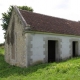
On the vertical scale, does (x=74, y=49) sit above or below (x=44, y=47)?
below

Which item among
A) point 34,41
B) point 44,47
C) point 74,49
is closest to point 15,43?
point 34,41

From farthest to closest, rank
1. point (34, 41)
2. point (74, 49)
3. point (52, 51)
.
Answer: point (74, 49) → point (52, 51) → point (34, 41)

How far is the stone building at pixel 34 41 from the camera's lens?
12.7 metres

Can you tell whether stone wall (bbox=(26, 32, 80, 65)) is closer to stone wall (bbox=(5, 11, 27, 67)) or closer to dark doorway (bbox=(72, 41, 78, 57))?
stone wall (bbox=(5, 11, 27, 67))

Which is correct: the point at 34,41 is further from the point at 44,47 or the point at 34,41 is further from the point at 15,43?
the point at 15,43

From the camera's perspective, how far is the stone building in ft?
41.8

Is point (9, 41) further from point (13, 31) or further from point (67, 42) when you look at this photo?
point (67, 42)

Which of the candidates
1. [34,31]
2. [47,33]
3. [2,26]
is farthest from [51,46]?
[2,26]

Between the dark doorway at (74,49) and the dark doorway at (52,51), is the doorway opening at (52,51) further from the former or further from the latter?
the dark doorway at (74,49)

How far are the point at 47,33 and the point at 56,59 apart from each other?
9.98ft

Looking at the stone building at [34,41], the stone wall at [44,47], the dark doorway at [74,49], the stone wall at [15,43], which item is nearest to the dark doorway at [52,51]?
the stone building at [34,41]

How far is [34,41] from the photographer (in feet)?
42.5

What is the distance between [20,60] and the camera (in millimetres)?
13562

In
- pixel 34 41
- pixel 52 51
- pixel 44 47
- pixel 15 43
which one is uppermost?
pixel 34 41
